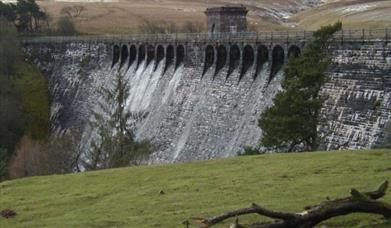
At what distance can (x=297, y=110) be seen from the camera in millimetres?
35156

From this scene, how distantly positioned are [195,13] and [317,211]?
148 meters

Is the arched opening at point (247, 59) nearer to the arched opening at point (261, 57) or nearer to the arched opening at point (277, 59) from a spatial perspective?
the arched opening at point (261, 57)

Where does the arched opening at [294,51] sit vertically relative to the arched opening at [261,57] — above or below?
above

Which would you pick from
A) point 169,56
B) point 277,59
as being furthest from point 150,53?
point 277,59

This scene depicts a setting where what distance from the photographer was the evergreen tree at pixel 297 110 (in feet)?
113

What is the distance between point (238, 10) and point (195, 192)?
153ft

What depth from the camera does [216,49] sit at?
54.9m

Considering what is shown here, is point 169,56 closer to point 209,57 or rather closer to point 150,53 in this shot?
point 150,53

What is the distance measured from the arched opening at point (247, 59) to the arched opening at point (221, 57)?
3247 mm

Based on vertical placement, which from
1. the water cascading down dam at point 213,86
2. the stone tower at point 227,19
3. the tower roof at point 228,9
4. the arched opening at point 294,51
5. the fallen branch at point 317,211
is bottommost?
the water cascading down dam at point 213,86

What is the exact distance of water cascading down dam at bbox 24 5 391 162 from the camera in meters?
36.8

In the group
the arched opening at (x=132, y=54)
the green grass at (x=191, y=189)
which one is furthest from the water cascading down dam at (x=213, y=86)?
the green grass at (x=191, y=189)

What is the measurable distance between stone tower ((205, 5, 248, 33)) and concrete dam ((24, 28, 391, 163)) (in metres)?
5.23

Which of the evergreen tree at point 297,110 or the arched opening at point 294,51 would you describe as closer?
the evergreen tree at point 297,110
